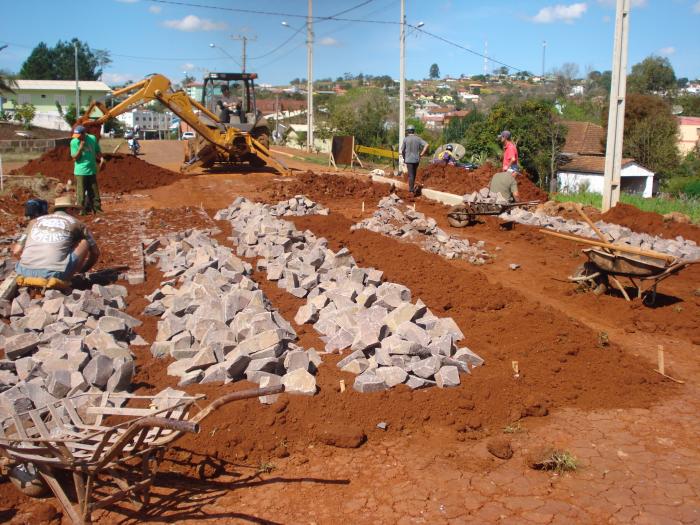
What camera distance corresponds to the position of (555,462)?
411 centimetres

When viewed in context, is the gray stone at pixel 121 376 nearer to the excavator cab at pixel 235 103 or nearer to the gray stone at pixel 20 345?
the gray stone at pixel 20 345

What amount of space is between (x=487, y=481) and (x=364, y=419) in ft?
3.46

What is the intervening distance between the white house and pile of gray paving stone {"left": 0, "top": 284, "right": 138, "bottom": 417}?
22047mm

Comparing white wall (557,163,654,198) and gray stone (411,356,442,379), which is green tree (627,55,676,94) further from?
gray stone (411,356,442,379)

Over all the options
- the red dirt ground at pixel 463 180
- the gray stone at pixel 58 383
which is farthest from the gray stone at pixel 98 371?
the red dirt ground at pixel 463 180

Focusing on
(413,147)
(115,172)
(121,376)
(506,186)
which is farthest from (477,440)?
(115,172)

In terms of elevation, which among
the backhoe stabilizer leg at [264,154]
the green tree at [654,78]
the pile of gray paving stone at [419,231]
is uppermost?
the green tree at [654,78]

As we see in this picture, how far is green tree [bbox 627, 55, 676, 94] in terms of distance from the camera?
54500mm

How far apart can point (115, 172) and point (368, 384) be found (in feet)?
48.7

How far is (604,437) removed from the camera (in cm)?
459

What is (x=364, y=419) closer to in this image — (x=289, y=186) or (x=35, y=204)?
(x=35, y=204)

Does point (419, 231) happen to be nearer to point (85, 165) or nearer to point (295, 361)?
point (85, 165)

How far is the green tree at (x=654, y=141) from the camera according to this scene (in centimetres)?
3409

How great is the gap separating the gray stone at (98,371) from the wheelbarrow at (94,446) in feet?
0.89
